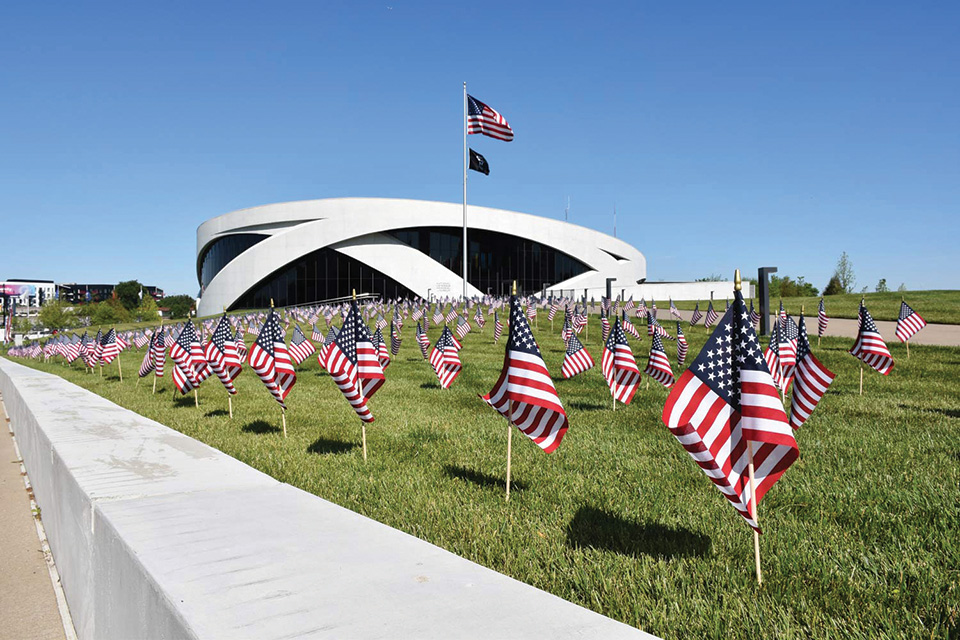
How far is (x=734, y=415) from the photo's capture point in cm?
391

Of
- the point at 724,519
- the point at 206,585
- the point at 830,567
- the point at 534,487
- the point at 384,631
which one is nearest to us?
the point at 384,631

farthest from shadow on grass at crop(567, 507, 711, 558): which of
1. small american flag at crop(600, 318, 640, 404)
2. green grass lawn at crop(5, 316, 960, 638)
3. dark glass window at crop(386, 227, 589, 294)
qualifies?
dark glass window at crop(386, 227, 589, 294)

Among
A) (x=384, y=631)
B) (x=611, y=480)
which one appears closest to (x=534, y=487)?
(x=611, y=480)

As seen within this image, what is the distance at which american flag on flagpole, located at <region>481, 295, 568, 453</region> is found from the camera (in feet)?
18.1

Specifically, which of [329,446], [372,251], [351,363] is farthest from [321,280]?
[351,363]

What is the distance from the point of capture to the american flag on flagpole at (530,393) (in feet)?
18.1

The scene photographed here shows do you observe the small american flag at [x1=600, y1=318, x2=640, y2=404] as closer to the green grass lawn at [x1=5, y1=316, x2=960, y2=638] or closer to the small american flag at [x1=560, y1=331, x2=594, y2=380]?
the green grass lawn at [x1=5, y1=316, x2=960, y2=638]

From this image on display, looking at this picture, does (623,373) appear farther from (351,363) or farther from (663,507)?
(663,507)

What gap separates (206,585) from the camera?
2260mm

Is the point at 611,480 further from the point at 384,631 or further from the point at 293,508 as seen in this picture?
the point at 384,631

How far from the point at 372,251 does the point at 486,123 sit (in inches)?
1395

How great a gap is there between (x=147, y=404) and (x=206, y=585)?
450 inches

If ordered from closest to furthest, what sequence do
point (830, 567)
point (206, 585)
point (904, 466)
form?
point (206, 585) → point (830, 567) → point (904, 466)

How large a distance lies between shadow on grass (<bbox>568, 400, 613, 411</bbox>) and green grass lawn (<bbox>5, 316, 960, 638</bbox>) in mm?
109
